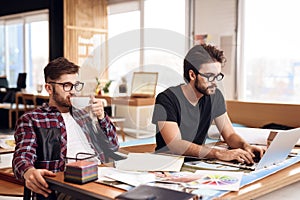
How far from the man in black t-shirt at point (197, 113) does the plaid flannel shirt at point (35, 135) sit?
10.1 inches

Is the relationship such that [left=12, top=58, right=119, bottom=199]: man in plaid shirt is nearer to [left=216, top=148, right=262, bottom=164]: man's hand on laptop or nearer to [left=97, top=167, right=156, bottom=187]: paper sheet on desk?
[left=97, top=167, right=156, bottom=187]: paper sheet on desk

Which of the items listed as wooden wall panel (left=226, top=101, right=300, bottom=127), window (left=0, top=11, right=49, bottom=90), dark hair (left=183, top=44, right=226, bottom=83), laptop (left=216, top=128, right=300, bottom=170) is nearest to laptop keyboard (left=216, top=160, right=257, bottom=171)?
laptop (left=216, top=128, right=300, bottom=170)

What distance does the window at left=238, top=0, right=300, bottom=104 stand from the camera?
18.3 feet

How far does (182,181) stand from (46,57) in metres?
7.78

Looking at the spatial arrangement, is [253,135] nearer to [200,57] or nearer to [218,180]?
[200,57]

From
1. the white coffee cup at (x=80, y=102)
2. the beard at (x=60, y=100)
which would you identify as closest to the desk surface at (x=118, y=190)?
the white coffee cup at (x=80, y=102)

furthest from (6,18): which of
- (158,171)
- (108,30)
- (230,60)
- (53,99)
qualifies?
(158,171)

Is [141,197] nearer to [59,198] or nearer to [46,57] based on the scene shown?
[59,198]

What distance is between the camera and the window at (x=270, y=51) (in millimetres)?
5566

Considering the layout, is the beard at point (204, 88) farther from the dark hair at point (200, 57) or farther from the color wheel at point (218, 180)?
the color wheel at point (218, 180)

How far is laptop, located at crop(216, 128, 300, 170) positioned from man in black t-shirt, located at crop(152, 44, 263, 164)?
0.07 metres

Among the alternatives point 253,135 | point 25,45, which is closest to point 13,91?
point 25,45

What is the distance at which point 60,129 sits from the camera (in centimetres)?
194

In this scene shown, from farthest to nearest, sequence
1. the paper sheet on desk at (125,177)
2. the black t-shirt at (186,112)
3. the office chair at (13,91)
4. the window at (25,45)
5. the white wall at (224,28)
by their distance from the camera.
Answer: the window at (25,45) → the office chair at (13,91) → the white wall at (224,28) → the black t-shirt at (186,112) → the paper sheet on desk at (125,177)
